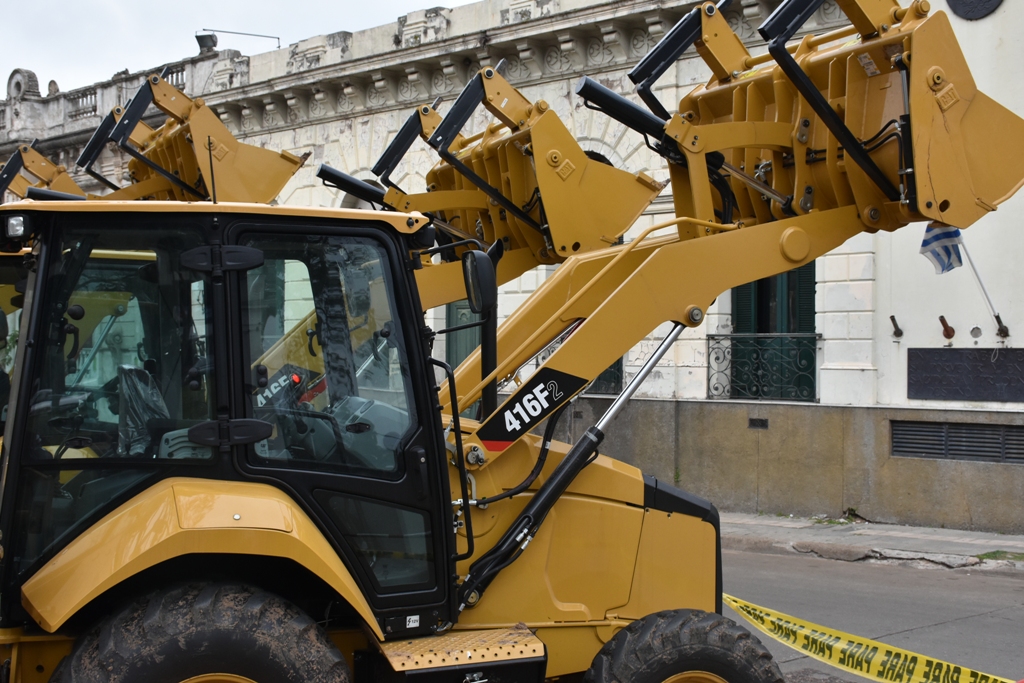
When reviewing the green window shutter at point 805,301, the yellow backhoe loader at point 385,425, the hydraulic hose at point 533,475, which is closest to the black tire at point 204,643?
the yellow backhoe loader at point 385,425

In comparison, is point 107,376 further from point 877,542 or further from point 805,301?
point 805,301

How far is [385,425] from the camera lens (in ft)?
13.7

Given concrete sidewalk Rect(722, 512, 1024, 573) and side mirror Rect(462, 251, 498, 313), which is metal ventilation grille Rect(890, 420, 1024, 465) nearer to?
concrete sidewalk Rect(722, 512, 1024, 573)

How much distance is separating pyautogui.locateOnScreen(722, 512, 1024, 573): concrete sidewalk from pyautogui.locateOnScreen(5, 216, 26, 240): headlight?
353 inches

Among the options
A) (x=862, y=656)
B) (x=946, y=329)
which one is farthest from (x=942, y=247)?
(x=946, y=329)

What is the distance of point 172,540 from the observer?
11.7 feet

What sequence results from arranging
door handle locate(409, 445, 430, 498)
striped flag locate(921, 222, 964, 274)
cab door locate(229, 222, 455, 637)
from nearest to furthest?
1. cab door locate(229, 222, 455, 637)
2. door handle locate(409, 445, 430, 498)
3. striped flag locate(921, 222, 964, 274)

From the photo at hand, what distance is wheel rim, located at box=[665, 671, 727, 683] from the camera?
4357mm

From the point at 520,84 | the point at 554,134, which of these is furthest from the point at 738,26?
the point at 554,134

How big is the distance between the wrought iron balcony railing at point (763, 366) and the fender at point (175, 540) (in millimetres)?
10288

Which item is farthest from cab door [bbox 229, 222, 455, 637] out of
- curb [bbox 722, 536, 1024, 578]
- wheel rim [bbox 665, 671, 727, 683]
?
curb [bbox 722, 536, 1024, 578]

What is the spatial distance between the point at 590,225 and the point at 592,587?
2.81 meters

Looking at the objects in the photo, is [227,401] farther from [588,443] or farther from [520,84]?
[520,84]

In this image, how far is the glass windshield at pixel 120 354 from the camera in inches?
149
